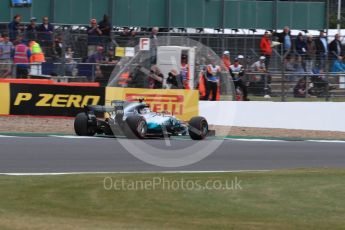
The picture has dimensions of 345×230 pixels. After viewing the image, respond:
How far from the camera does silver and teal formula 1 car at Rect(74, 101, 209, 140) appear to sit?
A: 59.5 feet

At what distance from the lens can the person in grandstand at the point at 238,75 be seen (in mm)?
24766

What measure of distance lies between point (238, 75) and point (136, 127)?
7.64 metres

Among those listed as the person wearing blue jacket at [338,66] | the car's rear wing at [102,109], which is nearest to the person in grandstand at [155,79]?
the car's rear wing at [102,109]

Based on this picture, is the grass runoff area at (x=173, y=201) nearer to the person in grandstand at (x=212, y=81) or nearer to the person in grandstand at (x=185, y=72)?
the person in grandstand at (x=212, y=81)

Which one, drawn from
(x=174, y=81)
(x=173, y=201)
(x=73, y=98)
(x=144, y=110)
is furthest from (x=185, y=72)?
(x=173, y=201)

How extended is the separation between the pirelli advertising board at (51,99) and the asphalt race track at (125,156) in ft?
11.7

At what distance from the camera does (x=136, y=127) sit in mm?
17984

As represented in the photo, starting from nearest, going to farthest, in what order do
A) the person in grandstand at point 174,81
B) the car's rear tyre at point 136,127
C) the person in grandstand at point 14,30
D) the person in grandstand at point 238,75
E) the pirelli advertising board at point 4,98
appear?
the car's rear tyre at point 136,127, the pirelli advertising board at point 4,98, the person in grandstand at point 14,30, the person in grandstand at point 174,81, the person in grandstand at point 238,75

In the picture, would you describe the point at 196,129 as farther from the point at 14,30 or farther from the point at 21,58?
the point at 14,30

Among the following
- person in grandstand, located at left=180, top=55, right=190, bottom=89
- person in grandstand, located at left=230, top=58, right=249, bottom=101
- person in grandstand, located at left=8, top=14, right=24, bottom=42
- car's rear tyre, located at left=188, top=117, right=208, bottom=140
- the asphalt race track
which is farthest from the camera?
person in grandstand, located at left=230, top=58, right=249, bottom=101

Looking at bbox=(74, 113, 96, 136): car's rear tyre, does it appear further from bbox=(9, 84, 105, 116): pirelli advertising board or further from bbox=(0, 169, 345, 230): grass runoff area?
bbox=(0, 169, 345, 230): grass runoff area

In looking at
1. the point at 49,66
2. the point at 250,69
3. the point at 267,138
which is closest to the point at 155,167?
the point at 267,138

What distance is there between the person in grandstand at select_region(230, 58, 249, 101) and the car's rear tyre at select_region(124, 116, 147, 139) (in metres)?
7.02

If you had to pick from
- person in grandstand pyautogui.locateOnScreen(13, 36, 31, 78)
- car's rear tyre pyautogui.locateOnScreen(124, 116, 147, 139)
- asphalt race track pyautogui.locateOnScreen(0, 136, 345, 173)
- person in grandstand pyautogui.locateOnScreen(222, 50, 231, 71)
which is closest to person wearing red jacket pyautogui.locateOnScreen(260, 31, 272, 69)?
person in grandstand pyautogui.locateOnScreen(222, 50, 231, 71)
